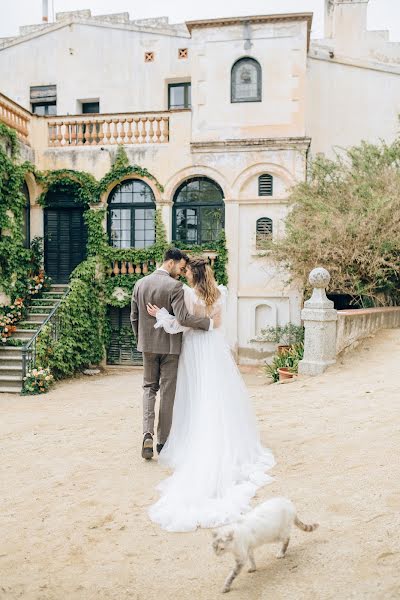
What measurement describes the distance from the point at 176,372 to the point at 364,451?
2.04 metres

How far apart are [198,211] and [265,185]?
2.23 metres

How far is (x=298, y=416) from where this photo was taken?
22.9 ft

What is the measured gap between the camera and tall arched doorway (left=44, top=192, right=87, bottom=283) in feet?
56.7

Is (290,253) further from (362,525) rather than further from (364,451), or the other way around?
(362,525)

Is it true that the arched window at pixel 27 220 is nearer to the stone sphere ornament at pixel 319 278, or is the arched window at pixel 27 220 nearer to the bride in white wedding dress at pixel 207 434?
the stone sphere ornament at pixel 319 278

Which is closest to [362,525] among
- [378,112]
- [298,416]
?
[298,416]

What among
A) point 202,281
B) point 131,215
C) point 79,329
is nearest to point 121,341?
point 79,329

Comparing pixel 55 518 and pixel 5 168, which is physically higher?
pixel 5 168

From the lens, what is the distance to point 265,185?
53.7 feet

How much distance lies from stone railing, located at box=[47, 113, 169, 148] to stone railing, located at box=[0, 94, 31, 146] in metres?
0.81

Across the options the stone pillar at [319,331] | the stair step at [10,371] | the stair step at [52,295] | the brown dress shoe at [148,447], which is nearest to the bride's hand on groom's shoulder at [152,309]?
the brown dress shoe at [148,447]

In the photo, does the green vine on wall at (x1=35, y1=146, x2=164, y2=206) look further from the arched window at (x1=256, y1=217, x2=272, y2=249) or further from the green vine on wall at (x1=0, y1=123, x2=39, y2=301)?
the arched window at (x1=256, y1=217, x2=272, y2=249)

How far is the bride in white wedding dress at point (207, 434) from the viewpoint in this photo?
14.1 ft

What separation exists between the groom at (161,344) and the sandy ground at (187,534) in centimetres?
46
